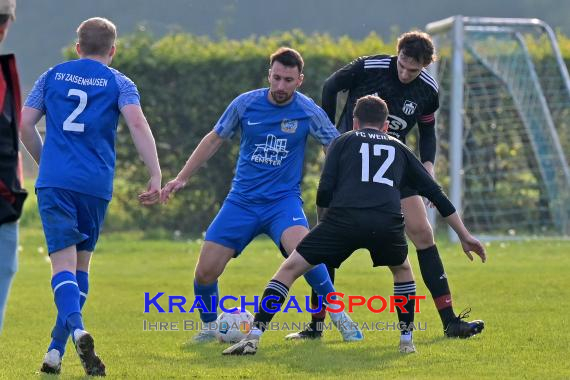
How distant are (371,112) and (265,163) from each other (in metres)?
1.15

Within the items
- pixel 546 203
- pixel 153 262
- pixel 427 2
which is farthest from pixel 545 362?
pixel 427 2

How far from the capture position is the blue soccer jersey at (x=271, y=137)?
28.4 ft

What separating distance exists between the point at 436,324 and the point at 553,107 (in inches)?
453

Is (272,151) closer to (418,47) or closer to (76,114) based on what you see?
(418,47)

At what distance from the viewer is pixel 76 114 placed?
7293 mm

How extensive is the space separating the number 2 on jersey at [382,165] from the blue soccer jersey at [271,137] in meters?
1.00

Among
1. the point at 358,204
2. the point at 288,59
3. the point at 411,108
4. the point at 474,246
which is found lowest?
the point at 474,246

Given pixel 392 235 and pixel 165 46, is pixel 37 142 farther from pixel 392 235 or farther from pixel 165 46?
pixel 165 46

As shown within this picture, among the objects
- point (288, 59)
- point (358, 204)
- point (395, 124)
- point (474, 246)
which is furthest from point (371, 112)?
point (395, 124)

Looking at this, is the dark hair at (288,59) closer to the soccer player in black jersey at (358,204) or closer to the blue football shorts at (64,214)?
the soccer player in black jersey at (358,204)

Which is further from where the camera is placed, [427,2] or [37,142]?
[427,2]

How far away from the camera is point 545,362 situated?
24.5ft

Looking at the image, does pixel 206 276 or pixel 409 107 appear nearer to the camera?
pixel 206 276

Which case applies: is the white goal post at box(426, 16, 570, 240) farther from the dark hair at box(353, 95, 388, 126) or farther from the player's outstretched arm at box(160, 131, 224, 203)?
the dark hair at box(353, 95, 388, 126)
